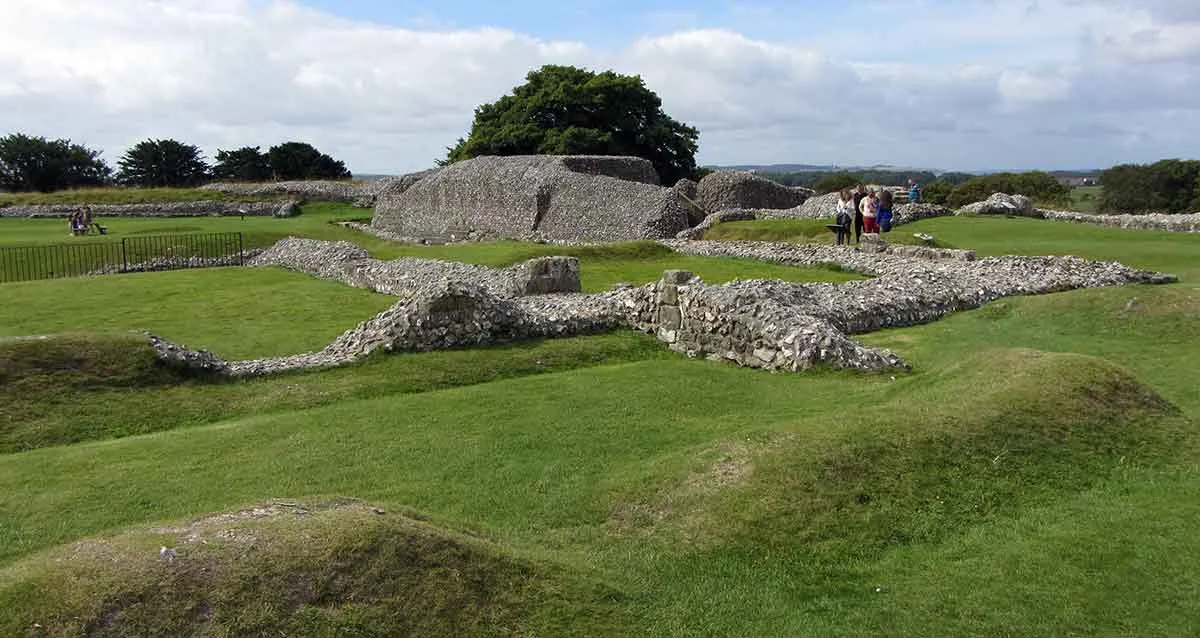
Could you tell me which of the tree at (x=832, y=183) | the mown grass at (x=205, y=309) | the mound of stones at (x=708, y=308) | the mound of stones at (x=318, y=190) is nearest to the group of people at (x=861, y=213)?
the mound of stones at (x=708, y=308)

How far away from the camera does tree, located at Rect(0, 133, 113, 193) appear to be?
75.1 meters

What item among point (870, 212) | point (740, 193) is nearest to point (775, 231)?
point (870, 212)

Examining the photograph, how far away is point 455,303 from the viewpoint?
15.1 metres

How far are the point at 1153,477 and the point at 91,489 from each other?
10.3 metres

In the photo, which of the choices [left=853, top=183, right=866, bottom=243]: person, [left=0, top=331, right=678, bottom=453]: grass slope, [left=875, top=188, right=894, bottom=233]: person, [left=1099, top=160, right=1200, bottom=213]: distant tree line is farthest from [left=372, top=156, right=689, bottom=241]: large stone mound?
[left=1099, top=160, right=1200, bottom=213]: distant tree line

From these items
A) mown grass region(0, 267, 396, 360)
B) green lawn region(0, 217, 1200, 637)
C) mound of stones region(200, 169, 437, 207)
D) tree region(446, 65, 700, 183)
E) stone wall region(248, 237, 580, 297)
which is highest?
tree region(446, 65, 700, 183)

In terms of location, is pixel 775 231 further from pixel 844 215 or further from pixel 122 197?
pixel 122 197

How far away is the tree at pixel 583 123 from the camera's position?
59562 mm

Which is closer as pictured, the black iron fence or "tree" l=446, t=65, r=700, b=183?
the black iron fence

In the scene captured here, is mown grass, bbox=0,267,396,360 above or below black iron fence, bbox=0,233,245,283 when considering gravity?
below

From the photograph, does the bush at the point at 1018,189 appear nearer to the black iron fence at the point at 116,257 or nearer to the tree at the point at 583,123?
the tree at the point at 583,123

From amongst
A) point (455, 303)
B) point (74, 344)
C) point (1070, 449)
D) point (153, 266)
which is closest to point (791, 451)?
point (1070, 449)

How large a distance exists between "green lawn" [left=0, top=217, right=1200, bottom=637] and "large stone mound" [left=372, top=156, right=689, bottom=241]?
24881mm

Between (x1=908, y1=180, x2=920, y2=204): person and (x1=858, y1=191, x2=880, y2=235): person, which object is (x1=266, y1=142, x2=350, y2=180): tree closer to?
(x1=908, y1=180, x2=920, y2=204): person
